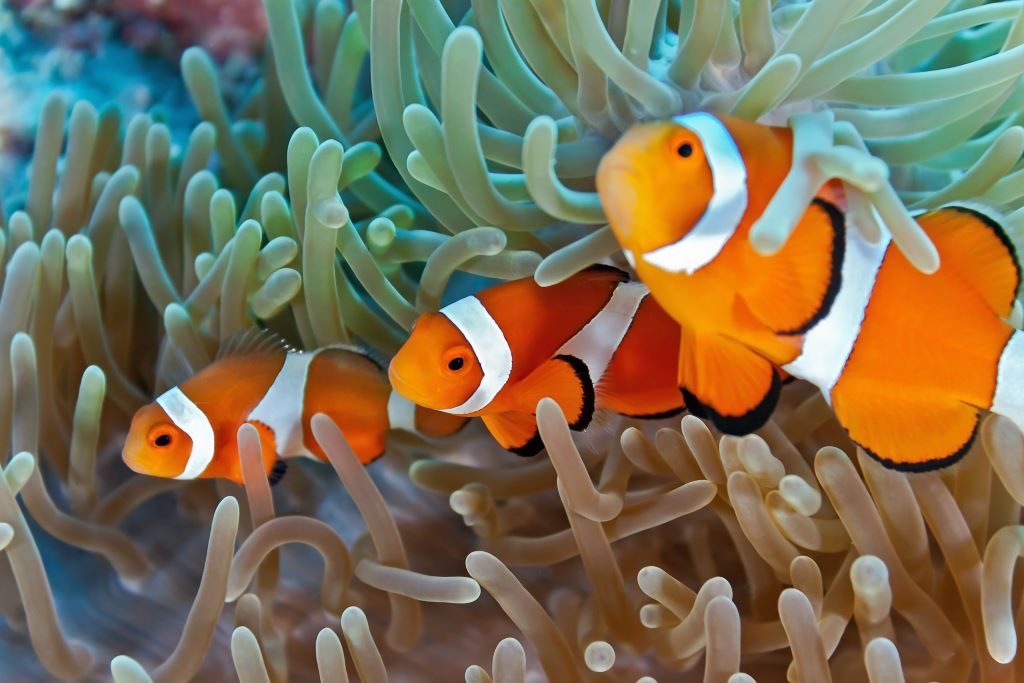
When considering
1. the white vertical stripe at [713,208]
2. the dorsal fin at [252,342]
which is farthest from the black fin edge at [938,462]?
the dorsal fin at [252,342]

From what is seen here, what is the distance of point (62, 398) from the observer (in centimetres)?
110

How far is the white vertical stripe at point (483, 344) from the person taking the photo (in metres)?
0.83

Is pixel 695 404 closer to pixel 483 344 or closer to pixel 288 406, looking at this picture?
pixel 483 344

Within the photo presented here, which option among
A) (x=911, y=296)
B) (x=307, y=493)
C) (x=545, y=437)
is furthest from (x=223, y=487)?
(x=911, y=296)

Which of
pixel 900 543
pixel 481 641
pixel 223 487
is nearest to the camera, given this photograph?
pixel 900 543

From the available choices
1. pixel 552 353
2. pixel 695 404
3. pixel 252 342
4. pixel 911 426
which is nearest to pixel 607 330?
pixel 552 353

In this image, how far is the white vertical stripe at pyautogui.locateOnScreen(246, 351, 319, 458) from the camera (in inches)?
38.9

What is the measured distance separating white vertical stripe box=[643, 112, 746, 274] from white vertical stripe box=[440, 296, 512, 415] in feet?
0.74

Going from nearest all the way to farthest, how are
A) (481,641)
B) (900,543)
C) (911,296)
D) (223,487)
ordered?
1. (911,296)
2. (900,543)
3. (481,641)
4. (223,487)

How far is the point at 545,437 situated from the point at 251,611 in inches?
14.0

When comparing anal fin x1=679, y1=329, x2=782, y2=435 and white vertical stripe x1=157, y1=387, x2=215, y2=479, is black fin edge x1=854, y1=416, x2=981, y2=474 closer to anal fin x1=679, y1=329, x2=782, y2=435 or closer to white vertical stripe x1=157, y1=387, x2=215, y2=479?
anal fin x1=679, y1=329, x2=782, y2=435

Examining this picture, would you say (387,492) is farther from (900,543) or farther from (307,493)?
(900,543)

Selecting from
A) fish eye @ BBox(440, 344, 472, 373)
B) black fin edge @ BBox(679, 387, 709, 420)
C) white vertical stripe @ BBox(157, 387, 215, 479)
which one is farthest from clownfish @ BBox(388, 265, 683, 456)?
white vertical stripe @ BBox(157, 387, 215, 479)

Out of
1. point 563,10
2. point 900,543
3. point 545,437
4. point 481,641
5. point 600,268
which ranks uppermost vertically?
point 563,10
